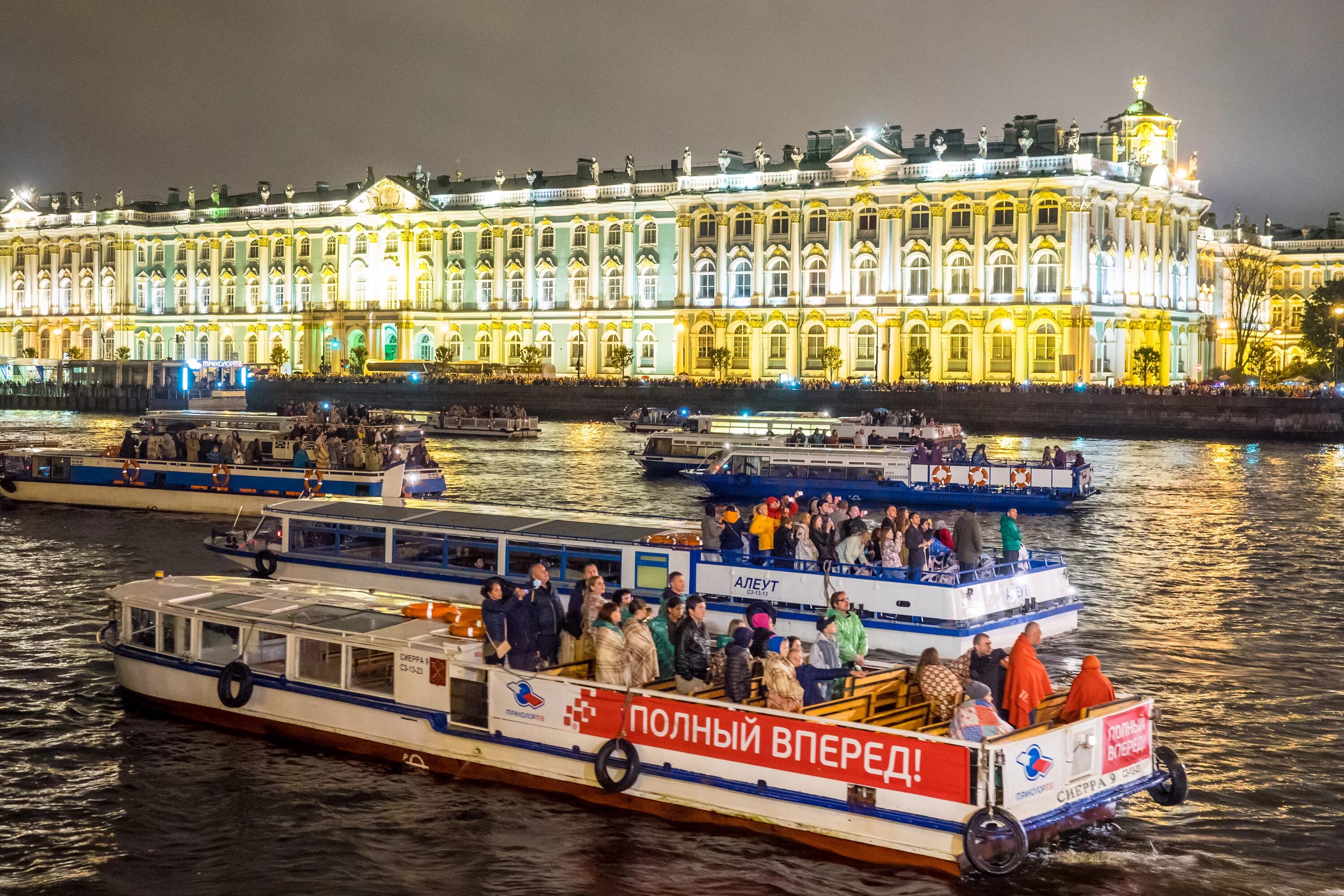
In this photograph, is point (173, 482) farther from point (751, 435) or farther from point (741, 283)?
point (741, 283)

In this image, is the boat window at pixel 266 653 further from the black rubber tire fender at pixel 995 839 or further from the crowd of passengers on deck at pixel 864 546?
the black rubber tire fender at pixel 995 839

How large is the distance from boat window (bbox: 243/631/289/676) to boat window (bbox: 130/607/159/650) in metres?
1.52

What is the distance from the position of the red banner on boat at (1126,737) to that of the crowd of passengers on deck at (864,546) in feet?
19.5

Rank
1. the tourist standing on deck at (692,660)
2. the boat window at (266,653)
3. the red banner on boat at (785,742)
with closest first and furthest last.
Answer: the red banner on boat at (785,742) → the tourist standing on deck at (692,660) → the boat window at (266,653)

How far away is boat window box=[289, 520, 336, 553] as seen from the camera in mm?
23156

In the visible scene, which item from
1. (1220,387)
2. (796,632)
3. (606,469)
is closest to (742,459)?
(606,469)

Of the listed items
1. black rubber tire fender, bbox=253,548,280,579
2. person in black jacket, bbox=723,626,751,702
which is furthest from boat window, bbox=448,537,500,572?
person in black jacket, bbox=723,626,751,702

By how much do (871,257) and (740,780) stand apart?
76849 millimetres

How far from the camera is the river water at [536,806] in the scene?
495 inches

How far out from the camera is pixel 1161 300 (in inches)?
3551

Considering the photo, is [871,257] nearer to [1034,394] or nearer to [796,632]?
[1034,394]

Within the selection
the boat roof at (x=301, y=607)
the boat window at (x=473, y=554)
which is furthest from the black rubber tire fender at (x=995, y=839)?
the boat window at (x=473, y=554)

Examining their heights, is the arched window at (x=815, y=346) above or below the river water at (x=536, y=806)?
above

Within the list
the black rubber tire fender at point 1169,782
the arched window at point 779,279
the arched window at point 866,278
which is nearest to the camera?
Answer: the black rubber tire fender at point 1169,782
